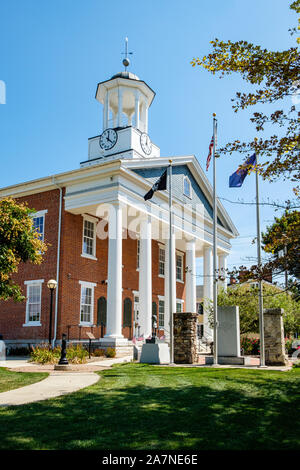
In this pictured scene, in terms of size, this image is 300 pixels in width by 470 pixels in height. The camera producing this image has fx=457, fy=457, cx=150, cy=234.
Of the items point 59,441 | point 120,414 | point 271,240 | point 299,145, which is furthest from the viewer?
point 271,240

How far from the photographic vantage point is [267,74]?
818 centimetres

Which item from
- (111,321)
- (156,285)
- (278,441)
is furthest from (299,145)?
(156,285)

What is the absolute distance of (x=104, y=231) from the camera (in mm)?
24375

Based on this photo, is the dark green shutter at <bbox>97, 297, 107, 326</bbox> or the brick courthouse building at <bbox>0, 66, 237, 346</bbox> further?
the dark green shutter at <bbox>97, 297, 107, 326</bbox>

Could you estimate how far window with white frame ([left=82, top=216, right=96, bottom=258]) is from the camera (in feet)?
76.4

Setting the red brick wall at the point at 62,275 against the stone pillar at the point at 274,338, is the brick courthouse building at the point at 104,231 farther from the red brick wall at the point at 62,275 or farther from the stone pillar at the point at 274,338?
the stone pillar at the point at 274,338

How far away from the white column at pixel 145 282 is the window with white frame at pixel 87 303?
2713mm

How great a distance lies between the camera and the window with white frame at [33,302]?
22.1m

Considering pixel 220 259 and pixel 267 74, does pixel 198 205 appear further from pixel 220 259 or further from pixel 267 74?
pixel 267 74

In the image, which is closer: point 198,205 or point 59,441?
point 59,441

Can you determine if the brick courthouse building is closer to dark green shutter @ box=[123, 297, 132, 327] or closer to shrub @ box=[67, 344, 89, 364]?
dark green shutter @ box=[123, 297, 132, 327]

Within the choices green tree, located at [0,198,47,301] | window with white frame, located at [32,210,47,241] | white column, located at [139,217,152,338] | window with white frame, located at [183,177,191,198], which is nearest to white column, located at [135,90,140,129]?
window with white frame, located at [183,177,191,198]

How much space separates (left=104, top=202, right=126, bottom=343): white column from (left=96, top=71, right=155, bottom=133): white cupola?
8132 mm
